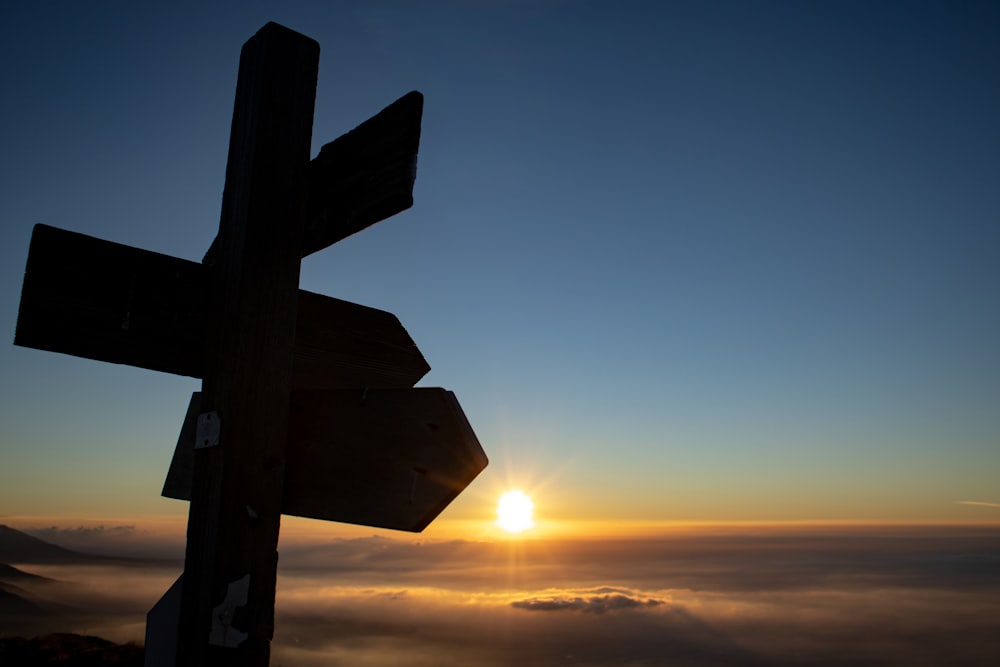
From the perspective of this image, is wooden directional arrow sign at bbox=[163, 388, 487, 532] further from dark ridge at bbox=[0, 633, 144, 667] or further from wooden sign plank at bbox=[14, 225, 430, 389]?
dark ridge at bbox=[0, 633, 144, 667]

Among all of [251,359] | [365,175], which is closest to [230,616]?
[251,359]

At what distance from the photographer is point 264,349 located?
7.17ft

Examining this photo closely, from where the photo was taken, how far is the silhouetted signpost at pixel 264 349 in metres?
2.01

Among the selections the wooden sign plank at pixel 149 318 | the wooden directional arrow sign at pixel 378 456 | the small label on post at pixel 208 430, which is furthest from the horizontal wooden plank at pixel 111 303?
the wooden directional arrow sign at pixel 378 456

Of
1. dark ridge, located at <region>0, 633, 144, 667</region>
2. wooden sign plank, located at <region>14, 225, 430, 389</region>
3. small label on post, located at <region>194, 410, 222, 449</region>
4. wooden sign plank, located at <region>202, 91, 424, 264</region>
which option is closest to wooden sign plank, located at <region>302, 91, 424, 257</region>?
wooden sign plank, located at <region>202, 91, 424, 264</region>

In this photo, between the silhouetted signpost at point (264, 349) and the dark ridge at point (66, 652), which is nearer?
the silhouetted signpost at point (264, 349)

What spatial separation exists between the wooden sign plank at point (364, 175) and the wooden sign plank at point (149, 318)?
0.27 metres

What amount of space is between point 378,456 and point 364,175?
0.92 metres

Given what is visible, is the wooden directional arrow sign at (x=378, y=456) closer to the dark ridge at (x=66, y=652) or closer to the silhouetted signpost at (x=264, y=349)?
the silhouetted signpost at (x=264, y=349)

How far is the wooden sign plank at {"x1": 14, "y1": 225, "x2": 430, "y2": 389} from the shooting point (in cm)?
198

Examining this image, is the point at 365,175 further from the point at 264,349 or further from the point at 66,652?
the point at 66,652

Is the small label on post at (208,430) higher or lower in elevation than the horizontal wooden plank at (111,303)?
lower

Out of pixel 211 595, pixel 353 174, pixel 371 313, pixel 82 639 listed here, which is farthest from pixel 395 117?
pixel 82 639

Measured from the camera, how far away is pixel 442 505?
2020mm
